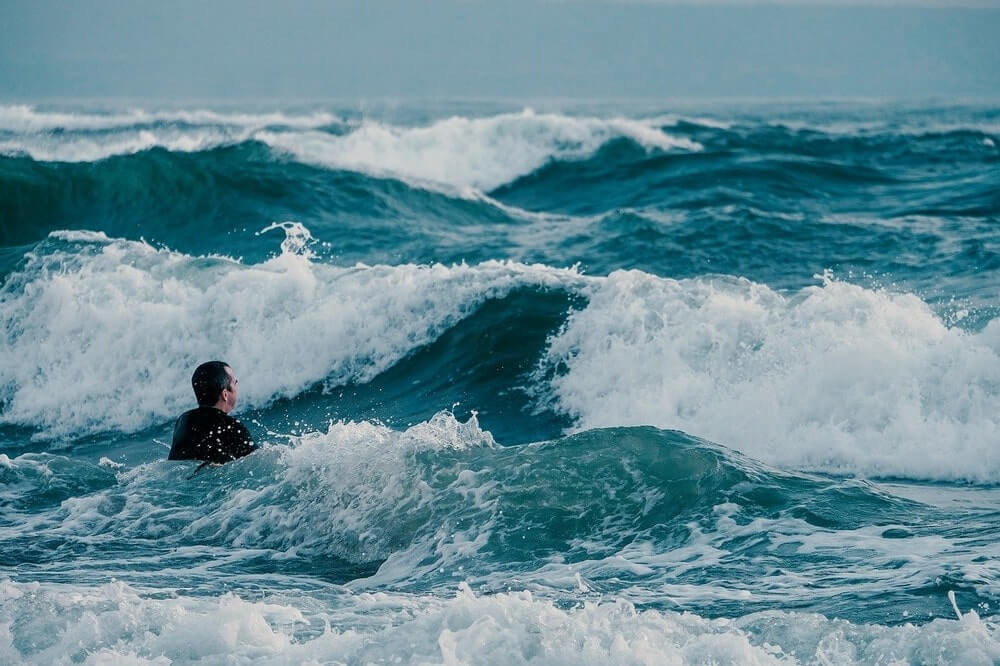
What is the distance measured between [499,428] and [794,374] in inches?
99.6

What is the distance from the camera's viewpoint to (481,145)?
3136cm

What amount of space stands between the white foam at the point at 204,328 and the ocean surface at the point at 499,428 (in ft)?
0.13

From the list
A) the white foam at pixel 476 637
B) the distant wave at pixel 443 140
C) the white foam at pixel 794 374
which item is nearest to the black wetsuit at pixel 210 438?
the white foam at pixel 476 637

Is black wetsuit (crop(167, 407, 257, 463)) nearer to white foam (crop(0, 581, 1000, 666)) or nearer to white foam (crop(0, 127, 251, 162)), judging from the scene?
white foam (crop(0, 581, 1000, 666))

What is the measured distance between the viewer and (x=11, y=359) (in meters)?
13.1

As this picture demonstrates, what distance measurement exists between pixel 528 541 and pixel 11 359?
8700 mm

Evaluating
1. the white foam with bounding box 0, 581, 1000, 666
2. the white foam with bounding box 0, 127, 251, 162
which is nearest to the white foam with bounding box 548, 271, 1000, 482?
the white foam with bounding box 0, 581, 1000, 666

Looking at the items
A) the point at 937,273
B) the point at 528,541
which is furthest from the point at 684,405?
the point at 937,273

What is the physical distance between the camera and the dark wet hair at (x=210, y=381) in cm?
750

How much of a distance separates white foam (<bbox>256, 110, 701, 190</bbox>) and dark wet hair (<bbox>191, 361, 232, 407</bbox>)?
20.8 meters

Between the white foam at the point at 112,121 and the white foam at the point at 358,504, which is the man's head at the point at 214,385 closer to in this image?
the white foam at the point at 358,504

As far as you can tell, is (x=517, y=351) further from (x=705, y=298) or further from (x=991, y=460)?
(x=991, y=460)

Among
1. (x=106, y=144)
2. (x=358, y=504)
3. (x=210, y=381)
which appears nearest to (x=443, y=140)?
(x=106, y=144)

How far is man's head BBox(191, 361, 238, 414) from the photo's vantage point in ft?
24.6
